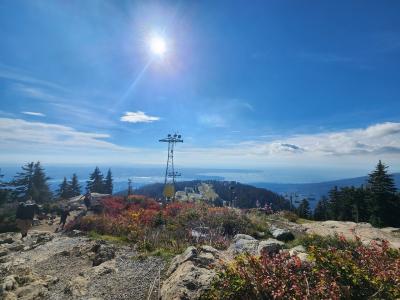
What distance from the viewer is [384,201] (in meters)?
31.6

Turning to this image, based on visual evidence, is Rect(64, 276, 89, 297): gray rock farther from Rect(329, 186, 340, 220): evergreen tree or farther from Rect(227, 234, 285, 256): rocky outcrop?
Rect(329, 186, 340, 220): evergreen tree

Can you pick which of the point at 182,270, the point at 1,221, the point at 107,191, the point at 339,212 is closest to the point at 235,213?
the point at 182,270

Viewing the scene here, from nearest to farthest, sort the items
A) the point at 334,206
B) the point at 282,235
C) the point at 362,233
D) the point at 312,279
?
the point at 312,279 → the point at 282,235 → the point at 362,233 → the point at 334,206

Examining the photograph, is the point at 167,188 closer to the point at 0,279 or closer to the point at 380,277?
the point at 0,279

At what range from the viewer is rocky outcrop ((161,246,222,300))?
5.44 metres

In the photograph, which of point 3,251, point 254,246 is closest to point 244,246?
point 254,246

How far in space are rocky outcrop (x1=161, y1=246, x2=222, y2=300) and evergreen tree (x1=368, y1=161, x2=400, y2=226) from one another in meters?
30.4

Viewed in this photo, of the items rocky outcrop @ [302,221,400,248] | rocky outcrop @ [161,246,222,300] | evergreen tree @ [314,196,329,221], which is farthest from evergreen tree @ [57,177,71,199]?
rocky outcrop @ [161,246,222,300]

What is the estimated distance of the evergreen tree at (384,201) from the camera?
31.1m

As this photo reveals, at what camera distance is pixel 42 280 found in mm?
8086

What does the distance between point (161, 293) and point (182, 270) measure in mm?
637

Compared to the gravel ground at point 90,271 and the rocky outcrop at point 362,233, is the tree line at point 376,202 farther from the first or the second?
the gravel ground at point 90,271

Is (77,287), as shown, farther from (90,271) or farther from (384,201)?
(384,201)

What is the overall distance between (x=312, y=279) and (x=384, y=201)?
108 ft
